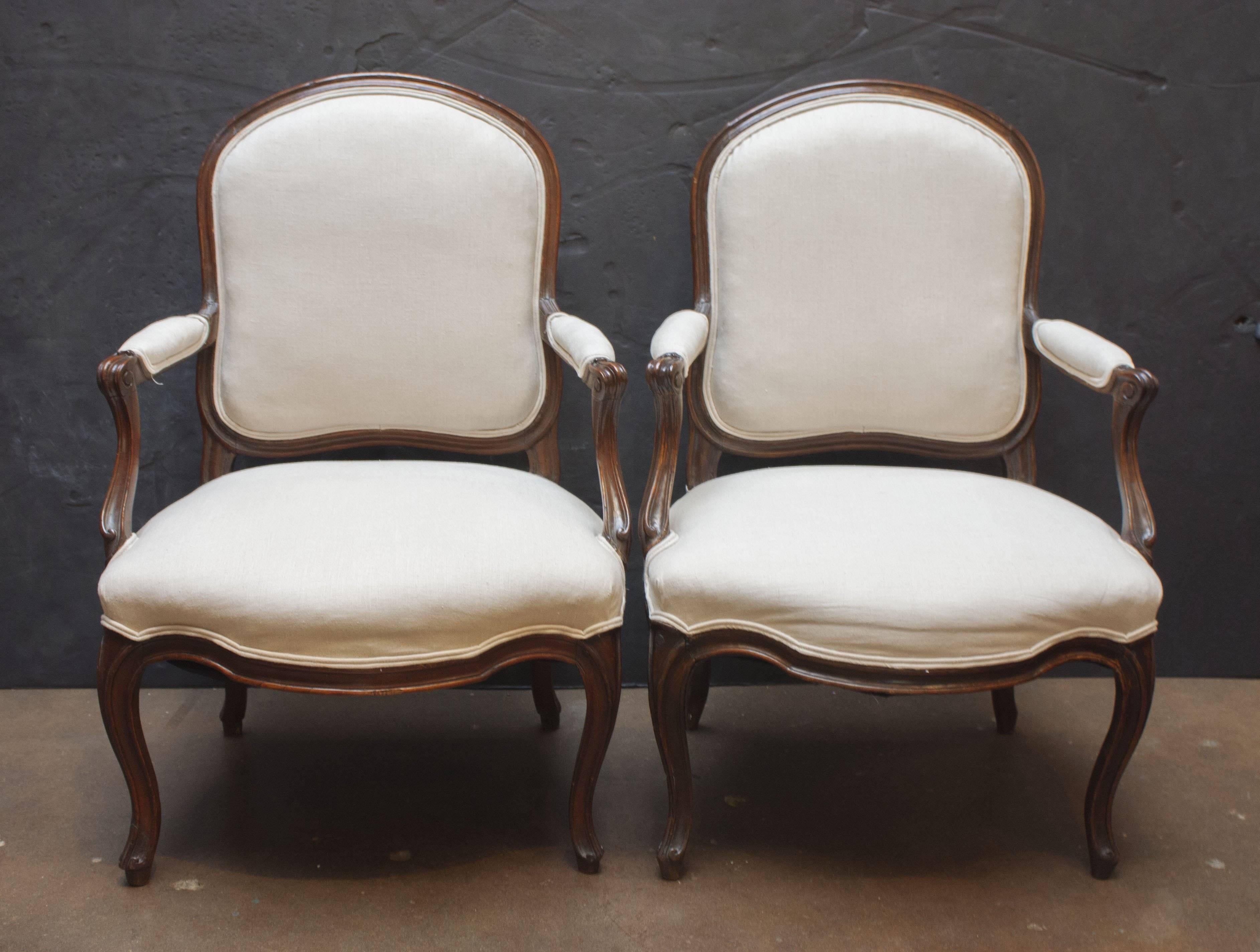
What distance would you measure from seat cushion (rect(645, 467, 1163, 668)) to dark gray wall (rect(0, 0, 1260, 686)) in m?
0.72

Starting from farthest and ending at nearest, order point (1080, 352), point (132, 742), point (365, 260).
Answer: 1. point (365, 260)
2. point (1080, 352)
3. point (132, 742)

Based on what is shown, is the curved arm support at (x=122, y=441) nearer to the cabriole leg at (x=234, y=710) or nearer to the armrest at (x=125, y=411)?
the armrest at (x=125, y=411)

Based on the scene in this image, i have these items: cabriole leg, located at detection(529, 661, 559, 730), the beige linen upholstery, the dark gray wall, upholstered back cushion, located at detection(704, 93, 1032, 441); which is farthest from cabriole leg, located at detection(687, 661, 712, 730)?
the beige linen upholstery

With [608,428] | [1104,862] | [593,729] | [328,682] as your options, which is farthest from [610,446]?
[1104,862]

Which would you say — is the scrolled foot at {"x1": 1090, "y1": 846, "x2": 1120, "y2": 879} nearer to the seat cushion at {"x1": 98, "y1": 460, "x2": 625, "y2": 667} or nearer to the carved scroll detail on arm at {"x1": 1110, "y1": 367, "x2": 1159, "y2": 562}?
the carved scroll detail on arm at {"x1": 1110, "y1": 367, "x2": 1159, "y2": 562}

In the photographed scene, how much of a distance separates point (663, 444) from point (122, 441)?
758 millimetres

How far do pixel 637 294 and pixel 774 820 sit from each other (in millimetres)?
1003

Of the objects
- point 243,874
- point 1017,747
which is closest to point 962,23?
point 1017,747

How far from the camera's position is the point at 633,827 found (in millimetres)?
1562

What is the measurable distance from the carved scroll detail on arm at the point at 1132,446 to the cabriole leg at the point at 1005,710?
1.75ft

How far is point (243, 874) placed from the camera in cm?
142

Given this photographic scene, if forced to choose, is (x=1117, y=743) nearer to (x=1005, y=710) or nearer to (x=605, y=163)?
(x=1005, y=710)

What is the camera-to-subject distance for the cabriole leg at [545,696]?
188 cm

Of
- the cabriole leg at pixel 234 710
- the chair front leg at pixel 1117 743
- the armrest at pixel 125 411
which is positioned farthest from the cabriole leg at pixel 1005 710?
the armrest at pixel 125 411
